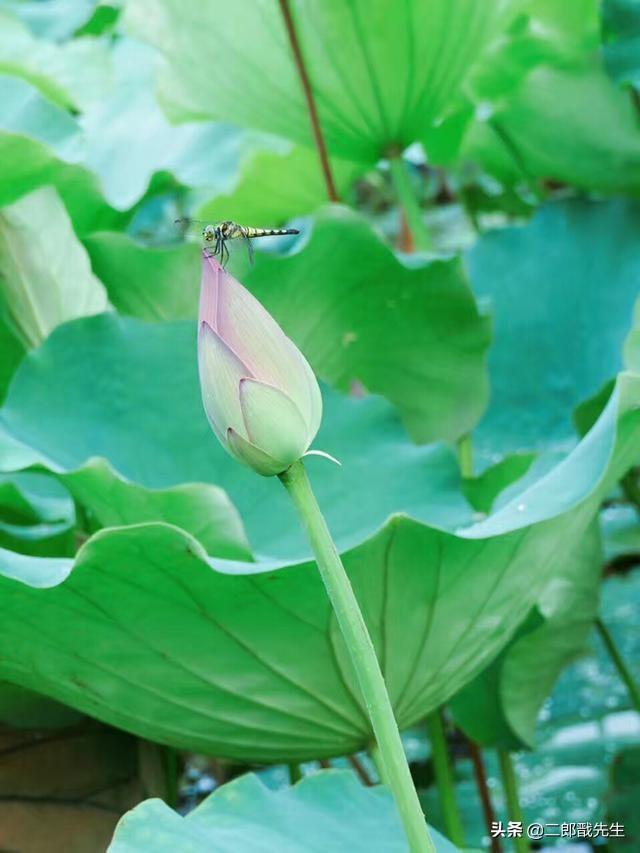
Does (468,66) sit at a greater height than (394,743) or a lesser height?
greater

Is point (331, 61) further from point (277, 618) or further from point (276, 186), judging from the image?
point (277, 618)

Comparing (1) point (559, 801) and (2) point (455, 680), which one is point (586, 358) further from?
(2) point (455, 680)

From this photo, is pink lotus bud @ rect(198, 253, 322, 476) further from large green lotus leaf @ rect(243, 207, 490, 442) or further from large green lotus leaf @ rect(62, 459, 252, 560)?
large green lotus leaf @ rect(243, 207, 490, 442)

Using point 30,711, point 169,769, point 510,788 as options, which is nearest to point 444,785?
point 510,788

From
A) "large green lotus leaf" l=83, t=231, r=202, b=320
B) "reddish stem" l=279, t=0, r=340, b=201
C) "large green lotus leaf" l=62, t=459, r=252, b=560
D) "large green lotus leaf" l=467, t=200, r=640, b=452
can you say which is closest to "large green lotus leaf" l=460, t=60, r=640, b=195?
"large green lotus leaf" l=467, t=200, r=640, b=452

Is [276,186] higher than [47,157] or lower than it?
lower

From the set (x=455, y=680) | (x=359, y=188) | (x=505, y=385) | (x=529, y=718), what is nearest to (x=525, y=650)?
(x=529, y=718)
